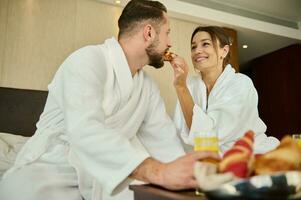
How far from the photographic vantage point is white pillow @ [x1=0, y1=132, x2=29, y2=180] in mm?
1639

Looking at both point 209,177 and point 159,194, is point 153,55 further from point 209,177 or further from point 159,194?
point 209,177

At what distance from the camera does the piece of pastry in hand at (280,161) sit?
55 cm

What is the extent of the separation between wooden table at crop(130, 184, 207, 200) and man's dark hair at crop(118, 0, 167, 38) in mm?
790

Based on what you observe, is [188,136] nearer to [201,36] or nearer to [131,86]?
[131,86]

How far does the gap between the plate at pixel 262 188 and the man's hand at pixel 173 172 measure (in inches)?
6.3

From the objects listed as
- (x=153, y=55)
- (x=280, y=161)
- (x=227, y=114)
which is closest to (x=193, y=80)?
(x=227, y=114)

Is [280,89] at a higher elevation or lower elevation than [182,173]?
higher

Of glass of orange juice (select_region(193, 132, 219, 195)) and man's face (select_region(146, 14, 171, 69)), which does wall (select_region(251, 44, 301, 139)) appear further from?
glass of orange juice (select_region(193, 132, 219, 195))

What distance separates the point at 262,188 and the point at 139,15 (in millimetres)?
1052

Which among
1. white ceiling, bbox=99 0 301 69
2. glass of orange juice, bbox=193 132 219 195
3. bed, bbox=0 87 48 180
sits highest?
white ceiling, bbox=99 0 301 69

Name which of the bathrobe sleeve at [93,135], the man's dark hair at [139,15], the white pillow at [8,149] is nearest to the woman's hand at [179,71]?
the man's dark hair at [139,15]

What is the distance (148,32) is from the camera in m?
1.36

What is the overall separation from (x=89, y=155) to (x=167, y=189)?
0.25 meters

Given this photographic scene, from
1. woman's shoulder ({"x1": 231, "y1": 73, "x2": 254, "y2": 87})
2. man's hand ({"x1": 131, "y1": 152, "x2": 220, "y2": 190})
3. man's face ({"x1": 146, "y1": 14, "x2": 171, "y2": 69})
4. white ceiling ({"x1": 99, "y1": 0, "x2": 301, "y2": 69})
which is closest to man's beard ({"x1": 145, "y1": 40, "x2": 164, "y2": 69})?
man's face ({"x1": 146, "y1": 14, "x2": 171, "y2": 69})
